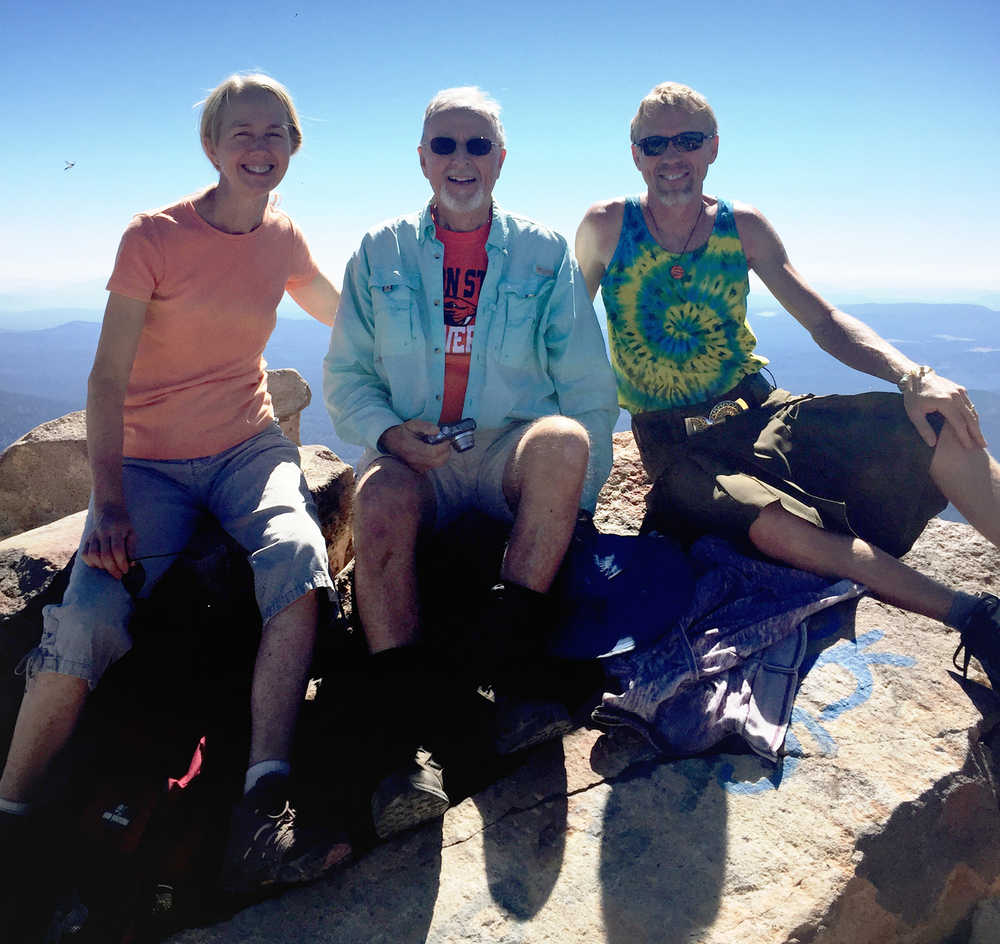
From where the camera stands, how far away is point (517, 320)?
12.3ft

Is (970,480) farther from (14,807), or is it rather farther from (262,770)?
(14,807)

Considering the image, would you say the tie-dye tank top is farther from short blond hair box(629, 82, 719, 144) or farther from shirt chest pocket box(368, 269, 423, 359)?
shirt chest pocket box(368, 269, 423, 359)

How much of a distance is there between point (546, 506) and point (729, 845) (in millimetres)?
1414

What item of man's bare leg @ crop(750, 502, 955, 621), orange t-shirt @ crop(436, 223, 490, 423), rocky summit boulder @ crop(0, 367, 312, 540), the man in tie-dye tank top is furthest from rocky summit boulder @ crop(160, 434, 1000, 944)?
rocky summit boulder @ crop(0, 367, 312, 540)

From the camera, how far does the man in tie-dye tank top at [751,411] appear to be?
3.64 metres

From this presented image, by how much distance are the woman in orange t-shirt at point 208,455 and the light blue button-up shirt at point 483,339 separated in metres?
0.44

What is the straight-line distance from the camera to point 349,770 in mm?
3127

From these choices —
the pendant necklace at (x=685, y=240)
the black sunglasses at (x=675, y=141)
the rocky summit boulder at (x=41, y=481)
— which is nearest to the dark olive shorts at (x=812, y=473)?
the pendant necklace at (x=685, y=240)

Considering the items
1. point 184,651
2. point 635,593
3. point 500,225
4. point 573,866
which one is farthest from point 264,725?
point 500,225

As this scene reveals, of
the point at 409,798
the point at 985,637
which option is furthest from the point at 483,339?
the point at 985,637

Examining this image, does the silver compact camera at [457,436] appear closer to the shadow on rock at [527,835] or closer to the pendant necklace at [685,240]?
the shadow on rock at [527,835]

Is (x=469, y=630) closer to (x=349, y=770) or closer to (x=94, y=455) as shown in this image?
(x=349, y=770)

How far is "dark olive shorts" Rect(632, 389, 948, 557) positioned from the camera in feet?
12.3

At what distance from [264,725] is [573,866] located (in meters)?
1.24
